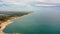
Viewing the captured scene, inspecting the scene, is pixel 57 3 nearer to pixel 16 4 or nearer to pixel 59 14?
pixel 59 14

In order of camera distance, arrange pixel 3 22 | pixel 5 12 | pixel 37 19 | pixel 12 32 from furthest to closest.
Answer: pixel 37 19
pixel 5 12
pixel 3 22
pixel 12 32

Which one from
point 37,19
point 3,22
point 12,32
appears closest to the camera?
point 12,32

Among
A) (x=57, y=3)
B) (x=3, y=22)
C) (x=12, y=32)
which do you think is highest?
(x=57, y=3)

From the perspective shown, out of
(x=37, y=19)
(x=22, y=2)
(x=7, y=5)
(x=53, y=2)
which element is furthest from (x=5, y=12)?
(x=53, y=2)

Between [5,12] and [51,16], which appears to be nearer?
[5,12]

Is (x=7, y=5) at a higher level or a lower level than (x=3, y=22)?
higher

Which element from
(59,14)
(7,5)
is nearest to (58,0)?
(59,14)
